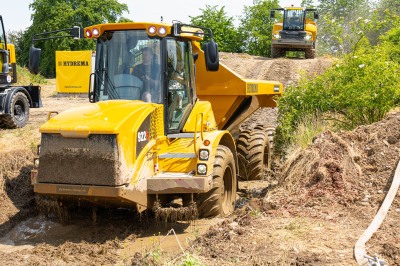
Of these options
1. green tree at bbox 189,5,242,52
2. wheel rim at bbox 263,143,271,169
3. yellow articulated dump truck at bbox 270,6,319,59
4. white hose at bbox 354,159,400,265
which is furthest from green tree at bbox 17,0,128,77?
white hose at bbox 354,159,400,265

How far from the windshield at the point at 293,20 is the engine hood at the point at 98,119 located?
20.9 m

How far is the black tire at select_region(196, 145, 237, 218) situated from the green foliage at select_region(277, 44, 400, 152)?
11.2ft

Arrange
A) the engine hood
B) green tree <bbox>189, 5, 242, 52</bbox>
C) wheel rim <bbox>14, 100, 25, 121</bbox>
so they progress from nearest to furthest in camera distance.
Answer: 1. the engine hood
2. wheel rim <bbox>14, 100, 25, 121</bbox>
3. green tree <bbox>189, 5, 242, 52</bbox>

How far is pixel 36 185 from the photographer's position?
6.43m

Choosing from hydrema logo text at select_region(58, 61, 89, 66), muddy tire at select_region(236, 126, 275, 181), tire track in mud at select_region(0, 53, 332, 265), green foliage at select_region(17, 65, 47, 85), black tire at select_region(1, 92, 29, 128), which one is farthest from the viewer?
green foliage at select_region(17, 65, 47, 85)

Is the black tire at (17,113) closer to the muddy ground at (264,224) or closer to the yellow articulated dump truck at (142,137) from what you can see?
the muddy ground at (264,224)

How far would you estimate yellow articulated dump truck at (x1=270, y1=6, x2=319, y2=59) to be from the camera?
2612 centimetres

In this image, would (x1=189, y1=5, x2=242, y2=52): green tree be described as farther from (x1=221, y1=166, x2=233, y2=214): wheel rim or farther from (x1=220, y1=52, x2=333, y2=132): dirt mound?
(x1=221, y1=166, x2=233, y2=214): wheel rim

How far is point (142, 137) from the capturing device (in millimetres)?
6668

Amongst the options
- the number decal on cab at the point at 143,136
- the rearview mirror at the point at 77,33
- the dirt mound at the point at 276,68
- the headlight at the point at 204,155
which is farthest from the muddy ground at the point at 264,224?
the dirt mound at the point at 276,68

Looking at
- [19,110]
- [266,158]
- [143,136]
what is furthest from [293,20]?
[143,136]

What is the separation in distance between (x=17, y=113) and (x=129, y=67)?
8.33m

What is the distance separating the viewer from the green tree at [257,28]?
36062mm

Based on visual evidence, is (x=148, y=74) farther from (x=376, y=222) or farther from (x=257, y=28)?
(x=257, y=28)
